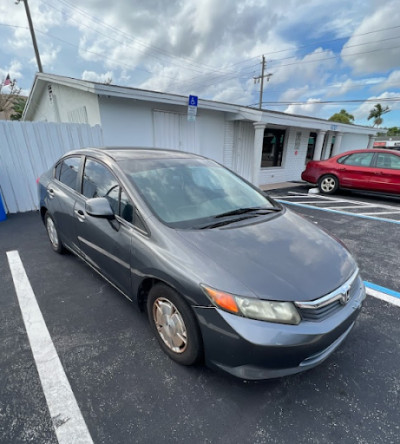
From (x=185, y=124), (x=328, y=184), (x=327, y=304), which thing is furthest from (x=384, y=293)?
(x=185, y=124)

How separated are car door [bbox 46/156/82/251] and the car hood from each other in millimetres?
1669

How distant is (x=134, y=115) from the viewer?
681cm

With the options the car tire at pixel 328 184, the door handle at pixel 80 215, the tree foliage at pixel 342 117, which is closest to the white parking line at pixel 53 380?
the door handle at pixel 80 215

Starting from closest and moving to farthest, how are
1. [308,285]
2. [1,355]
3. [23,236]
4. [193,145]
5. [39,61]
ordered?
[308,285] → [1,355] → [23,236] → [193,145] → [39,61]

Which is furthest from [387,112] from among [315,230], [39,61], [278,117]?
[315,230]

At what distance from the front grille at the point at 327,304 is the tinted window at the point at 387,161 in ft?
23.8

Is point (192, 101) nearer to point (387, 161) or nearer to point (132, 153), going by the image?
point (132, 153)

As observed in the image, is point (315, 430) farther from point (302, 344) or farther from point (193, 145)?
point (193, 145)

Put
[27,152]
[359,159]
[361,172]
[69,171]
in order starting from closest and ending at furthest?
[69,171] → [27,152] → [361,172] → [359,159]

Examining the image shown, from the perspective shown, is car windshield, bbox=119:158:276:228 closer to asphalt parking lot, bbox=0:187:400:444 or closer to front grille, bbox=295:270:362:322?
front grille, bbox=295:270:362:322

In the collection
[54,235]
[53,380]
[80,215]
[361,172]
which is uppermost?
[80,215]

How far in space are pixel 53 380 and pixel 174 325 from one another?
0.92 meters

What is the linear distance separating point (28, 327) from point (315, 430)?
7.78 feet

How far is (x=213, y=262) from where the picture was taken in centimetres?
156
